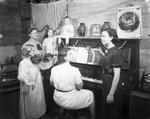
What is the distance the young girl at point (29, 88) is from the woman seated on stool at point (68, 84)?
42 centimetres

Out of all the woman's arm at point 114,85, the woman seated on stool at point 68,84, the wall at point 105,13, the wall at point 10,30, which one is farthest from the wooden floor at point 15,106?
the wall at point 105,13

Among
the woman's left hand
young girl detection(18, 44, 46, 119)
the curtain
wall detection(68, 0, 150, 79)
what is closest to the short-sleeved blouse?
the woman's left hand

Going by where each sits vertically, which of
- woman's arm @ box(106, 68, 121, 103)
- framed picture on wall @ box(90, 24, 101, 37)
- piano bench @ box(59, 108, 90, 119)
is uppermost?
framed picture on wall @ box(90, 24, 101, 37)

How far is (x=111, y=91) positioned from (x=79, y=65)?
2.86 ft

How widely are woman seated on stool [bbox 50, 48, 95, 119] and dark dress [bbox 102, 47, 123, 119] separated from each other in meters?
0.29

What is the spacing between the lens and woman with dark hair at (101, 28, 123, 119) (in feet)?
6.48

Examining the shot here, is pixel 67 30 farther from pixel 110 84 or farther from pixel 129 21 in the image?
pixel 110 84

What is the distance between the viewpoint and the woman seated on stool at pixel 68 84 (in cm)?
200

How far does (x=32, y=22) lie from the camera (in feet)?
12.9

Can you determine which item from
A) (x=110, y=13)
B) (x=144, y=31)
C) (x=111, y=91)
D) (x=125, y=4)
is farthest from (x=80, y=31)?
(x=111, y=91)

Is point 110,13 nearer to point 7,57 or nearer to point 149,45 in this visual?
point 149,45

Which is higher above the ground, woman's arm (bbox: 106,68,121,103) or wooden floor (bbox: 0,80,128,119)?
woman's arm (bbox: 106,68,121,103)

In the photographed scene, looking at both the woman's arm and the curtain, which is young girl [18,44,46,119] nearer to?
the woman's arm

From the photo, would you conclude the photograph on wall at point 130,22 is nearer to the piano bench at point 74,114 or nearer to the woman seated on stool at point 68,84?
the woman seated on stool at point 68,84
